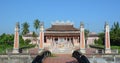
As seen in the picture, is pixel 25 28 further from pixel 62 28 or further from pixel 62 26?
pixel 62 28

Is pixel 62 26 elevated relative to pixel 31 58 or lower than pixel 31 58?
elevated

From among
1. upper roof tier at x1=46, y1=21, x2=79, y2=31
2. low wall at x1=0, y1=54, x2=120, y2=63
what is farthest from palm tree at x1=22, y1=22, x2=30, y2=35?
low wall at x1=0, y1=54, x2=120, y2=63

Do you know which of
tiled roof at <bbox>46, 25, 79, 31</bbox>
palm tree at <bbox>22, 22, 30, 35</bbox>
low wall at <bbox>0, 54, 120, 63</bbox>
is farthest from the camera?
palm tree at <bbox>22, 22, 30, 35</bbox>

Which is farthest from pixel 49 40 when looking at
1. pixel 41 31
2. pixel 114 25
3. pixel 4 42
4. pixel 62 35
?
pixel 41 31

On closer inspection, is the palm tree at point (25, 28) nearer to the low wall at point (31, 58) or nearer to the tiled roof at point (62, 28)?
the tiled roof at point (62, 28)

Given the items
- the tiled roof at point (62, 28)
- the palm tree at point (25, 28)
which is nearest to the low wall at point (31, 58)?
the tiled roof at point (62, 28)

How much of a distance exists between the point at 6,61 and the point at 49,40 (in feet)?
136

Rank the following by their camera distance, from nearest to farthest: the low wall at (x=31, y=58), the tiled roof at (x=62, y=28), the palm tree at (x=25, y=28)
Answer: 1. the low wall at (x=31, y=58)
2. the tiled roof at (x=62, y=28)
3. the palm tree at (x=25, y=28)

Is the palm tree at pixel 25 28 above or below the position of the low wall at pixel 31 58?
above

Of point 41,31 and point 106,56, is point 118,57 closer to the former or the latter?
point 106,56

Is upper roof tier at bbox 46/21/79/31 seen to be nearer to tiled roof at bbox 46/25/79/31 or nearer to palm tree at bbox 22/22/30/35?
tiled roof at bbox 46/25/79/31

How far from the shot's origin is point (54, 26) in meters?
70.9

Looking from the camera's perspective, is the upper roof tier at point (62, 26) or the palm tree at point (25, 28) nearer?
the upper roof tier at point (62, 26)

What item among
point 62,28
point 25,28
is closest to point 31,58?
point 62,28
